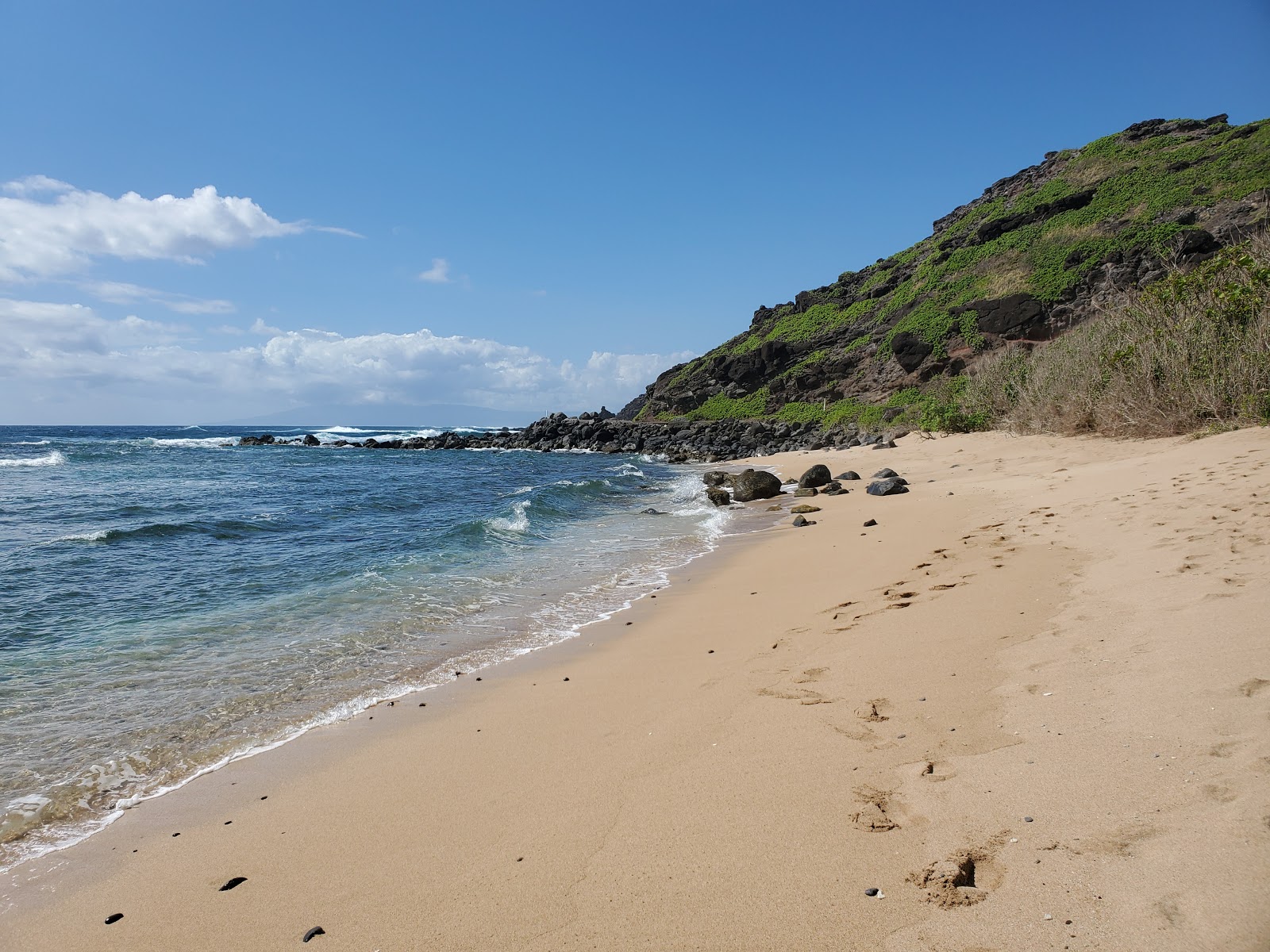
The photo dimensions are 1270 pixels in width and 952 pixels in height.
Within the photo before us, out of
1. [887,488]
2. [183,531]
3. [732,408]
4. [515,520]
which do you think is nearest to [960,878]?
[887,488]

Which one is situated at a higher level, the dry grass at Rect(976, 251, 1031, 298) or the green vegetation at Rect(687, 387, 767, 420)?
the dry grass at Rect(976, 251, 1031, 298)

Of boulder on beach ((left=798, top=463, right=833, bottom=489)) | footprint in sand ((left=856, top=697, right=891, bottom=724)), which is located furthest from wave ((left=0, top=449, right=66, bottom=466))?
footprint in sand ((left=856, top=697, right=891, bottom=724))

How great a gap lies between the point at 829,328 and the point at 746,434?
21.3 meters

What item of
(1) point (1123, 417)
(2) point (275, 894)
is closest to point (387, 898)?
(2) point (275, 894)

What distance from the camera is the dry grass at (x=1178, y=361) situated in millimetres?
→ 13438

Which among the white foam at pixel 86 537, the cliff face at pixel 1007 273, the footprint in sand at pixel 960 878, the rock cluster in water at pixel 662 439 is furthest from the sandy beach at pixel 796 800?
the cliff face at pixel 1007 273

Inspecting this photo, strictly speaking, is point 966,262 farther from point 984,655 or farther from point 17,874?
point 17,874

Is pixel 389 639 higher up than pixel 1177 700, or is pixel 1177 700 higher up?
pixel 1177 700

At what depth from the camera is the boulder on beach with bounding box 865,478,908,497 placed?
1631 centimetres

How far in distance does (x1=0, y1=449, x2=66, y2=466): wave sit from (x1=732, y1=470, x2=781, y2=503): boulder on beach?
40.8 m

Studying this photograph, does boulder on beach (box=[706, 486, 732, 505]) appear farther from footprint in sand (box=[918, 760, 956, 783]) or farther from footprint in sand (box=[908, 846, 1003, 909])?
footprint in sand (box=[908, 846, 1003, 909])

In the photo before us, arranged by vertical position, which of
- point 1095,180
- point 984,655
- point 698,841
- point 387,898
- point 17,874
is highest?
point 1095,180

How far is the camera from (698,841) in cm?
319

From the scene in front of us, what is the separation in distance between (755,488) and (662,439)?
3078 cm
